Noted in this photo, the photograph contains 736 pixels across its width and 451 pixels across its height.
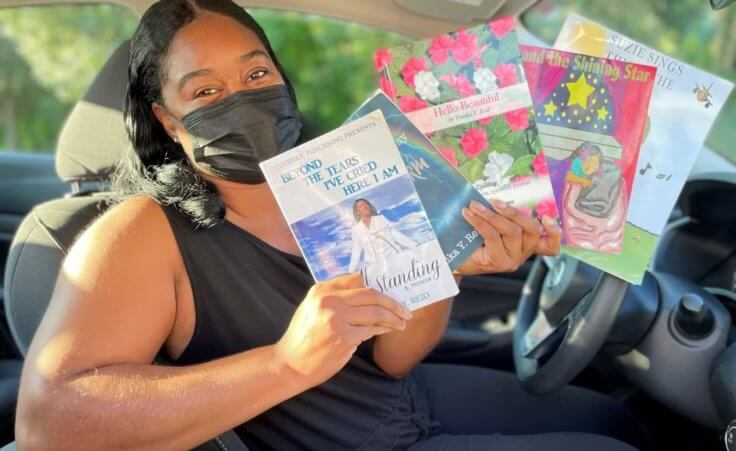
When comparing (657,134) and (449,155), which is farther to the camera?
(657,134)

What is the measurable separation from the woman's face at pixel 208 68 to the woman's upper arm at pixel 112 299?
0.71 ft

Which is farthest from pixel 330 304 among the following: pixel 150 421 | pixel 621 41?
pixel 621 41

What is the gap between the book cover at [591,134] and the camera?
1439 millimetres

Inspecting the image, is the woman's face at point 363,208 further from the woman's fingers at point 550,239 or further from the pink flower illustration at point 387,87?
the woman's fingers at point 550,239

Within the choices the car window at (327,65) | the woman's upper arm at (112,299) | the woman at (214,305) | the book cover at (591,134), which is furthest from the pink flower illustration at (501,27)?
the car window at (327,65)

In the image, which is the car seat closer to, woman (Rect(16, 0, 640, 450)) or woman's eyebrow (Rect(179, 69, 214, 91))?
woman (Rect(16, 0, 640, 450))

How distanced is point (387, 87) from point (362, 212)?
0.25 m

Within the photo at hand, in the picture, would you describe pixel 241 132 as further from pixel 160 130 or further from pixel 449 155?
pixel 449 155

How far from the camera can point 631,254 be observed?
1.48 meters

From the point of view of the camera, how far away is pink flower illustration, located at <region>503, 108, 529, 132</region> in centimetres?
137

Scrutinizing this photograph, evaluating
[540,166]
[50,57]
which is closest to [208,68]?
[540,166]

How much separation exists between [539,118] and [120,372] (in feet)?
3.02

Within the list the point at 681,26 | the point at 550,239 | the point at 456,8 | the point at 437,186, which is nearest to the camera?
the point at 437,186

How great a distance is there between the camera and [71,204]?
1848 mm
